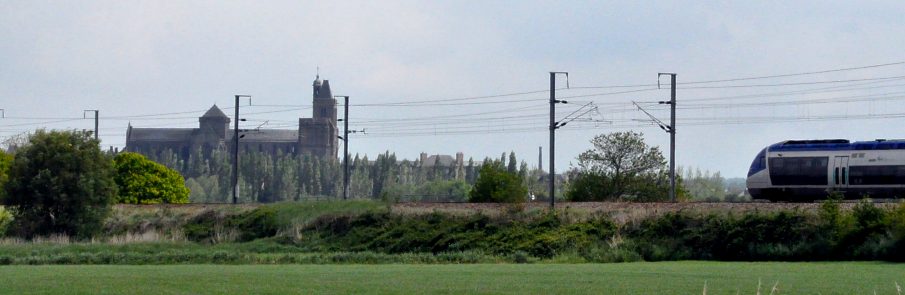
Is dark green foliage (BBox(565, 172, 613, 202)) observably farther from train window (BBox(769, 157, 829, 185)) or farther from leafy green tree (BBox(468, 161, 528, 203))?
train window (BBox(769, 157, 829, 185))

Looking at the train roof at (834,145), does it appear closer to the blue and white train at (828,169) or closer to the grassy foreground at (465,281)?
the blue and white train at (828,169)

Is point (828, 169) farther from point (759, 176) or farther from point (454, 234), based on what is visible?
point (454, 234)

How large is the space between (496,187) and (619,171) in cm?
772

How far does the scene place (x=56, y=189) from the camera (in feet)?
193

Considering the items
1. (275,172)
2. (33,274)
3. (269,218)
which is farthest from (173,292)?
(275,172)

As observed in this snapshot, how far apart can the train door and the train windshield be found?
326cm

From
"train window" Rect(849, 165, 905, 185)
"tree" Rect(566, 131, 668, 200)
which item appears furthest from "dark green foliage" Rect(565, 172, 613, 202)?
"train window" Rect(849, 165, 905, 185)

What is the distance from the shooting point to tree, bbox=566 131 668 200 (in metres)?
71.2

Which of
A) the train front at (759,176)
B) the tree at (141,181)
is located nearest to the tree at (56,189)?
the tree at (141,181)

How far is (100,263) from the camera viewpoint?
4569 centimetres

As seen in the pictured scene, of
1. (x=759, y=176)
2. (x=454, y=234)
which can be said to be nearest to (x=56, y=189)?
(x=454, y=234)

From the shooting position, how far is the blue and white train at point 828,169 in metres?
53.1

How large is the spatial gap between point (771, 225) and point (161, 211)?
3292 centimetres

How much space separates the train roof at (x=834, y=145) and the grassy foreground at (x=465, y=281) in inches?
754
